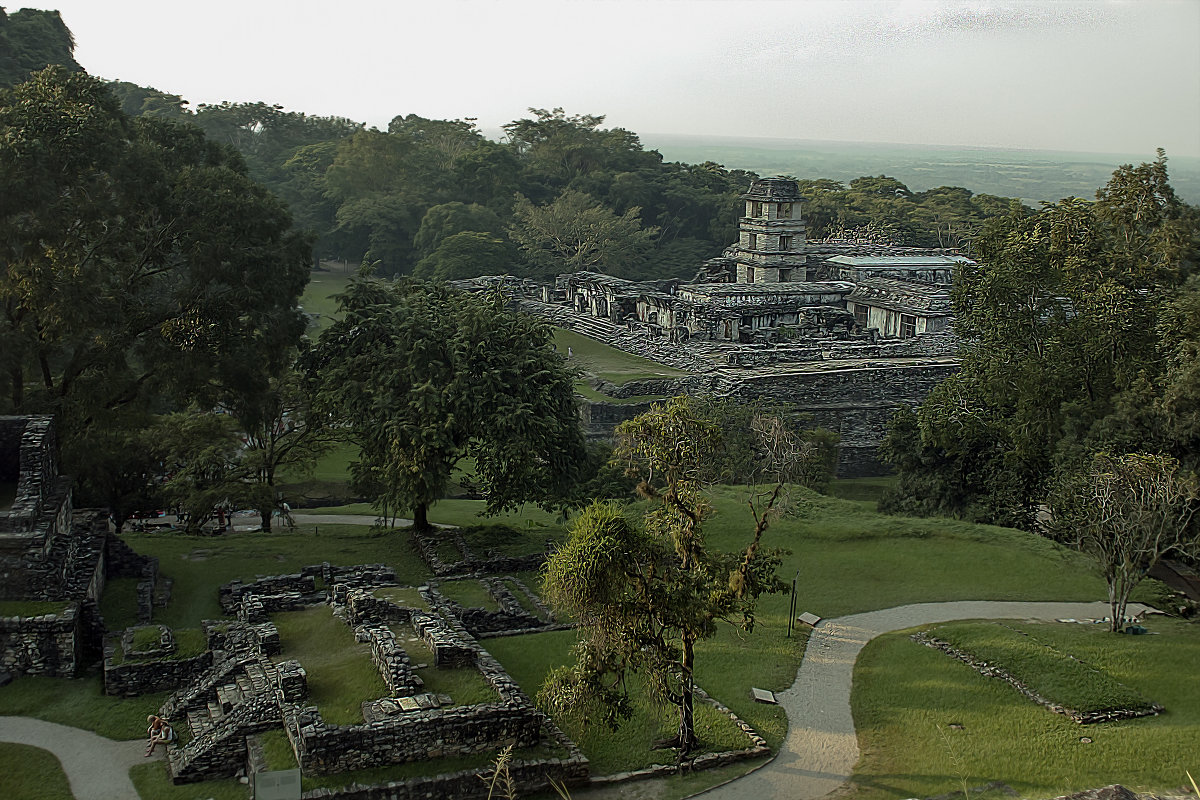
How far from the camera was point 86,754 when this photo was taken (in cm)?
1409

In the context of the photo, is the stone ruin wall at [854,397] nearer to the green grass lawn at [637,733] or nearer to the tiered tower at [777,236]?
the tiered tower at [777,236]

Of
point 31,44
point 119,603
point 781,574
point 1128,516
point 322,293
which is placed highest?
point 31,44

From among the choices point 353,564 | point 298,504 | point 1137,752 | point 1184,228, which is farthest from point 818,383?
point 1137,752

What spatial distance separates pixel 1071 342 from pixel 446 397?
565 inches

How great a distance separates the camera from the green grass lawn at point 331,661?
45.9 ft

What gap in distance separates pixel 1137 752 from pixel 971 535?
31.1ft

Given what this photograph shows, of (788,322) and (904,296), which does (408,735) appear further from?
(904,296)

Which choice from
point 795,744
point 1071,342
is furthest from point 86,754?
point 1071,342

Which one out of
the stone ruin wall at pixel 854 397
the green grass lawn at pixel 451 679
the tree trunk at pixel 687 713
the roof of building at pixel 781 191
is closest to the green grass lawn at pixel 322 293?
the stone ruin wall at pixel 854 397

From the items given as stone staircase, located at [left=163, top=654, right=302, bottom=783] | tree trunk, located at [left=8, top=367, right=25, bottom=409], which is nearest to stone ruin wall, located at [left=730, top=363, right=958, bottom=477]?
tree trunk, located at [left=8, top=367, right=25, bottom=409]

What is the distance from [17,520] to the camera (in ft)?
57.2

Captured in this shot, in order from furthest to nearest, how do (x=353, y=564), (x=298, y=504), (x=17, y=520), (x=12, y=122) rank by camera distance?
(x=298, y=504)
(x=353, y=564)
(x=12, y=122)
(x=17, y=520)

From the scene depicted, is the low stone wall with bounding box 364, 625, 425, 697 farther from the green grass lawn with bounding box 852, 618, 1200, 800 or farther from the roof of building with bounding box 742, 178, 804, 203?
the roof of building with bounding box 742, 178, 804, 203

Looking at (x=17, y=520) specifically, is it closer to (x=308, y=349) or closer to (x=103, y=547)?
(x=103, y=547)
